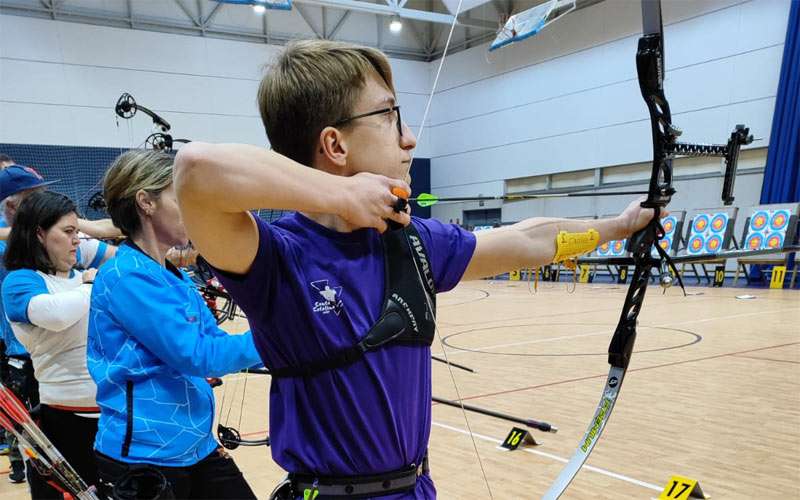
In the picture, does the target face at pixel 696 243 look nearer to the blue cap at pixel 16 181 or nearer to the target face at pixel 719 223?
the target face at pixel 719 223

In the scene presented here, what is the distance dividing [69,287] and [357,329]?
4.84ft

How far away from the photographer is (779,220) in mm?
10062

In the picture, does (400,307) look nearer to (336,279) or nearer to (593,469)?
(336,279)

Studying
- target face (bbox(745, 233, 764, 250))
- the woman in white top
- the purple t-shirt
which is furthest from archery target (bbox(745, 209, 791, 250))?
the purple t-shirt

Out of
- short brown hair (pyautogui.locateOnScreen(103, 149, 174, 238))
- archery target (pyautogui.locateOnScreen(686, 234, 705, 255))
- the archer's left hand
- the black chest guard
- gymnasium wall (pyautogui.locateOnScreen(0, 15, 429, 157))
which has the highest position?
gymnasium wall (pyautogui.locateOnScreen(0, 15, 429, 157))

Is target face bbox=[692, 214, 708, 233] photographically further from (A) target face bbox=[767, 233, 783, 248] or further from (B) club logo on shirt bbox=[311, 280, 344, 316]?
(B) club logo on shirt bbox=[311, 280, 344, 316]

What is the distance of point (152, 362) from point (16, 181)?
153 centimetres

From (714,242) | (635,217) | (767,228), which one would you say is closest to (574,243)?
(635,217)

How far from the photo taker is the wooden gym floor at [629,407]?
2607 mm

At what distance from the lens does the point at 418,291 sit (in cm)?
94

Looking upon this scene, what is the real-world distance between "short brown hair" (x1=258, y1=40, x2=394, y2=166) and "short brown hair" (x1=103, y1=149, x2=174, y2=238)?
574 mm

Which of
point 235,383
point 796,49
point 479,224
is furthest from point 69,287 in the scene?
point 479,224

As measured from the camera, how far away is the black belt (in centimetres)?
86

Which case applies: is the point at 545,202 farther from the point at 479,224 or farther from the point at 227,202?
Answer: the point at 227,202
